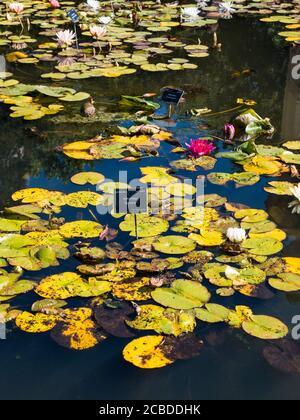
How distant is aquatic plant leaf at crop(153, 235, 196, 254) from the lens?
1971 mm

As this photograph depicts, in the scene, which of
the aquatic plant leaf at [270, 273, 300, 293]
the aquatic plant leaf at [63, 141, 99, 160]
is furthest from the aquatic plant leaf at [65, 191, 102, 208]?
the aquatic plant leaf at [270, 273, 300, 293]

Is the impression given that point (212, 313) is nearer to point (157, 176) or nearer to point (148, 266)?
point (148, 266)

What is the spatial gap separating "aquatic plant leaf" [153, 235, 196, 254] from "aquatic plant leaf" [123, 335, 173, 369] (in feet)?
1.47

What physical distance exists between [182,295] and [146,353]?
0.91 ft

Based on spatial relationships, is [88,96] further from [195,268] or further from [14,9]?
[14,9]

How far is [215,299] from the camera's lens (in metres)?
1.74

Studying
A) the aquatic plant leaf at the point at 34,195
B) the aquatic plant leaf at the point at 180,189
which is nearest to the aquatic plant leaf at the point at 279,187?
the aquatic plant leaf at the point at 180,189

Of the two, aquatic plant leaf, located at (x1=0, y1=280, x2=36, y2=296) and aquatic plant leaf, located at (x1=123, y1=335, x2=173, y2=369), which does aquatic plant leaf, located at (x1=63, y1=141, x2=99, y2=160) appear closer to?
aquatic plant leaf, located at (x1=0, y1=280, x2=36, y2=296)

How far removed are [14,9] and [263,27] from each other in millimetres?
2385

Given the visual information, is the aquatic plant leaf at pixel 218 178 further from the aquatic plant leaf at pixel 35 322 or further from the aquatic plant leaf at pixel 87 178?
the aquatic plant leaf at pixel 35 322

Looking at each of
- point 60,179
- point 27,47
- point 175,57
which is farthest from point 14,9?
point 60,179

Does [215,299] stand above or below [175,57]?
below
